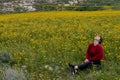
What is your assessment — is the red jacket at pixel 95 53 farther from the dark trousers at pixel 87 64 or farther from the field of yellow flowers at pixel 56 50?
the field of yellow flowers at pixel 56 50

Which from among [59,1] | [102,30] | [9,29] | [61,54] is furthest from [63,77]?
[59,1]

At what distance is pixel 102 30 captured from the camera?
18.9 metres

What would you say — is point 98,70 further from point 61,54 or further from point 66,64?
point 61,54

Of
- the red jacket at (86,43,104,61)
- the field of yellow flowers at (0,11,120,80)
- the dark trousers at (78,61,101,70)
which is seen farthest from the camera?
the red jacket at (86,43,104,61)

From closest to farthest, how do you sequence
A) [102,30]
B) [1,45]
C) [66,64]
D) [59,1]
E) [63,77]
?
[63,77] → [66,64] → [1,45] → [102,30] → [59,1]

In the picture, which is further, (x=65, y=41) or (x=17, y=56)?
(x=65, y=41)

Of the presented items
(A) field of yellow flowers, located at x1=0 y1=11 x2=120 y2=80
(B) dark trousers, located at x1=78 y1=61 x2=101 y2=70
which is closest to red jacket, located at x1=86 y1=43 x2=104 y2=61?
(B) dark trousers, located at x1=78 y1=61 x2=101 y2=70

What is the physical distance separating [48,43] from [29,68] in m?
3.21

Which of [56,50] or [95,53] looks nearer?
[95,53]

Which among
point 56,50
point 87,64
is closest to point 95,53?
point 87,64

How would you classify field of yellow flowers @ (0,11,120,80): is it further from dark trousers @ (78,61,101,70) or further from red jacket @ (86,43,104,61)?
red jacket @ (86,43,104,61)

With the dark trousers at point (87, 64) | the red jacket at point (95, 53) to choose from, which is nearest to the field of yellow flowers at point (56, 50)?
the dark trousers at point (87, 64)

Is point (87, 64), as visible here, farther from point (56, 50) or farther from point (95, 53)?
point (56, 50)

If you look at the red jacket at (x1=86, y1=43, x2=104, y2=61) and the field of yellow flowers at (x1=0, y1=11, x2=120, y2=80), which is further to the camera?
the red jacket at (x1=86, y1=43, x2=104, y2=61)
